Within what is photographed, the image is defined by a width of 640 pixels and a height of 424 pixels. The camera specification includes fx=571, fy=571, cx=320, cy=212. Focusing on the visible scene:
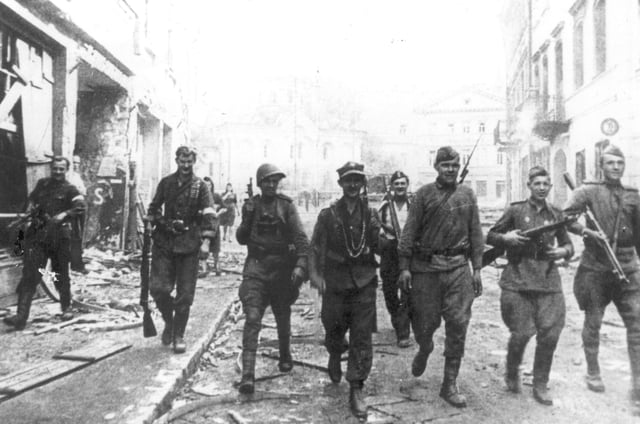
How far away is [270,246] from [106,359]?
1842 millimetres

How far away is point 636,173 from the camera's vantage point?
37.0ft

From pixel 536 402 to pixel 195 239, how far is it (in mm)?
3428

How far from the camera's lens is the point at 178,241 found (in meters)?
5.66

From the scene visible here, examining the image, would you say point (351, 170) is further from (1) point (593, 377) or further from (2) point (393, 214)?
(1) point (593, 377)

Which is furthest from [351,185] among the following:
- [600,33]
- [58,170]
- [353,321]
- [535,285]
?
[600,33]

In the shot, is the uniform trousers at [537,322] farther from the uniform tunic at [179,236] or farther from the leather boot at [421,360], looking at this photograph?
the uniform tunic at [179,236]

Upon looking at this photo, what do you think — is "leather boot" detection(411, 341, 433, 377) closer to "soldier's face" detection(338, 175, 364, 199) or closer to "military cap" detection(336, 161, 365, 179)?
"soldier's face" detection(338, 175, 364, 199)

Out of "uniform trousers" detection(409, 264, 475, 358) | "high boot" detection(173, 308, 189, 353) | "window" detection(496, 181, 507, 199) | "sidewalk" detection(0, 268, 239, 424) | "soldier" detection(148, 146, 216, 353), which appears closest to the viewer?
"sidewalk" detection(0, 268, 239, 424)

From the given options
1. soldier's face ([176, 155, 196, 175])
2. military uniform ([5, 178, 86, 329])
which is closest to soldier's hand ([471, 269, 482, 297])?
soldier's face ([176, 155, 196, 175])

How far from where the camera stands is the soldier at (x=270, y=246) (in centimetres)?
502

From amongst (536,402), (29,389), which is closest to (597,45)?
(536,402)

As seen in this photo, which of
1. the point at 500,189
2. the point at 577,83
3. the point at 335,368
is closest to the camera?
the point at 335,368

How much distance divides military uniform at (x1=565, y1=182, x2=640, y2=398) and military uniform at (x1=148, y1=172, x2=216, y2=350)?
3412mm

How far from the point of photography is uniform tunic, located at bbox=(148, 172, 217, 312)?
565 cm
